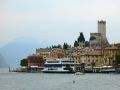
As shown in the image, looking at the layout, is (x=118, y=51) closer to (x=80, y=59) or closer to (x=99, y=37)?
(x=80, y=59)

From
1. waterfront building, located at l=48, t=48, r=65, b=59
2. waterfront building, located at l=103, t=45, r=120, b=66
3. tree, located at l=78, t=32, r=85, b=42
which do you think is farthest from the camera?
tree, located at l=78, t=32, r=85, b=42

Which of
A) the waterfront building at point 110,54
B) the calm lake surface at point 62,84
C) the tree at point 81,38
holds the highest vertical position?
the tree at point 81,38

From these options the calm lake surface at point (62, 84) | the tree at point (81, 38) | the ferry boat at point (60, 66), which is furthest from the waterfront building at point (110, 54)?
the calm lake surface at point (62, 84)

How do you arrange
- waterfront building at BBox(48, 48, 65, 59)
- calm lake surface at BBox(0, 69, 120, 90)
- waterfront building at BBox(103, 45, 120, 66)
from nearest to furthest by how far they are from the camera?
calm lake surface at BBox(0, 69, 120, 90), waterfront building at BBox(103, 45, 120, 66), waterfront building at BBox(48, 48, 65, 59)

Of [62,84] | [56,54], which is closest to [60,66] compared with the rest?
[56,54]

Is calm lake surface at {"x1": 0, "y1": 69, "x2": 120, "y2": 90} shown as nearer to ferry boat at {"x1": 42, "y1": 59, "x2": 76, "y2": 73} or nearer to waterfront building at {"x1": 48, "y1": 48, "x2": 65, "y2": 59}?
ferry boat at {"x1": 42, "y1": 59, "x2": 76, "y2": 73}

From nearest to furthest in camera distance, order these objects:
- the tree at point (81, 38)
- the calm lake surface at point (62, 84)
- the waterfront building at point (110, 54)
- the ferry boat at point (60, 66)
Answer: the calm lake surface at point (62, 84)
the ferry boat at point (60, 66)
the waterfront building at point (110, 54)
the tree at point (81, 38)

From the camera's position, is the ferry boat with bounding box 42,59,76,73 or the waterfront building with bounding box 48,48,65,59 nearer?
the ferry boat with bounding box 42,59,76,73

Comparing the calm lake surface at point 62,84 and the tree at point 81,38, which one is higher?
the tree at point 81,38

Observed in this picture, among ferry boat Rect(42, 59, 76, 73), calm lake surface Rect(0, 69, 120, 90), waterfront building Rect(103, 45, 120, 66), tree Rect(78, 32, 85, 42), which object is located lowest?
calm lake surface Rect(0, 69, 120, 90)

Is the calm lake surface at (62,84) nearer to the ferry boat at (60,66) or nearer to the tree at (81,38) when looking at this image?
the ferry boat at (60,66)

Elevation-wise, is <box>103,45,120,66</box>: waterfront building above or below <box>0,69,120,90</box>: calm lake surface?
above

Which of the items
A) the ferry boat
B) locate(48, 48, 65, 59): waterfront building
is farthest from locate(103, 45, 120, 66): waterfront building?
the ferry boat

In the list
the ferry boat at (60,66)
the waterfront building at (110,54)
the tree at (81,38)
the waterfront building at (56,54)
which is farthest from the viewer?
the tree at (81,38)
